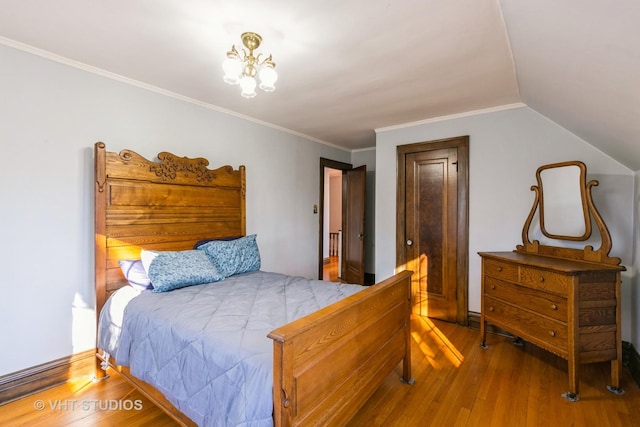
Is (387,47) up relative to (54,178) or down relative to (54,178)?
up

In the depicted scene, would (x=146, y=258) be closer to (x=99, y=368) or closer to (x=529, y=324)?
(x=99, y=368)

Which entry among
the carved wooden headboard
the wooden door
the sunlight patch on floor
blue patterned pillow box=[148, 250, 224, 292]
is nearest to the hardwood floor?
the sunlight patch on floor

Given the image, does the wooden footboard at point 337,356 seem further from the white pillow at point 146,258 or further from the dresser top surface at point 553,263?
the white pillow at point 146,258

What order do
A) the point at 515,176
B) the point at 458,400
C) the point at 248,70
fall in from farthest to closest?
1. the point at 515,176
2. the point at 458,400
3. the point at 248,70

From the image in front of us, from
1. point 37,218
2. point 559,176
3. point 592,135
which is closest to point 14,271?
point 37,218

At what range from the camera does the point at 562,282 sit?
85.4 inches

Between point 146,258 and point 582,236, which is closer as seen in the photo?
point 146,258

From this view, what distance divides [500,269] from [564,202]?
2.63 ft

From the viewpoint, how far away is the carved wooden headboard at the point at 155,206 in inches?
93.3

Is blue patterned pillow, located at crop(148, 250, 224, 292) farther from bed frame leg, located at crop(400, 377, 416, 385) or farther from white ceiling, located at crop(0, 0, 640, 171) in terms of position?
bed frame leg, located at crop(400, 377, 416, 385)

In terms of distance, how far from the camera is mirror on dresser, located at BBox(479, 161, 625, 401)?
2.13 metres

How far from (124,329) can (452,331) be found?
3110mm

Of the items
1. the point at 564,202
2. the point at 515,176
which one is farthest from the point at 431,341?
the point at 515,176

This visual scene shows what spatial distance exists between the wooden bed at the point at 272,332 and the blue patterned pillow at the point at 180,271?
0.39m
